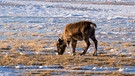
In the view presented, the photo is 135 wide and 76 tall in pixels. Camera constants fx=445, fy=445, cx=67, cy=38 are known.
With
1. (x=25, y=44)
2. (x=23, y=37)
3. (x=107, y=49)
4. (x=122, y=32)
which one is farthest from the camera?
(x=122, y=32)

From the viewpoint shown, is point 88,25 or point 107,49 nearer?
point 88,25

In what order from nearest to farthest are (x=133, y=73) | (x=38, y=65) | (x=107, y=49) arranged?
(x=133, y=73) → (x=38, y=65) → (x=107, y=49)

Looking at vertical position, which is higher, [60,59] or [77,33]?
[77,33]

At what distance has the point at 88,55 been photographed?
49.0 ft

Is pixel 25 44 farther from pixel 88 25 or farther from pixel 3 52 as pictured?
pixel 88 25

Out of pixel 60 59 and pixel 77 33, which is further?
pixel 77 33

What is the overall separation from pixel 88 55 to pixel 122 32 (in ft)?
33.4

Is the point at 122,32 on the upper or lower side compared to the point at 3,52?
lower

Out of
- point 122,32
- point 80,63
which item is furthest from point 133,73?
point 122,32

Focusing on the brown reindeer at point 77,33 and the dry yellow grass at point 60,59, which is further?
the brown reindeer at point 77,33

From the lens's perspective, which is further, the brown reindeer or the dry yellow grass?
the brown reindeer

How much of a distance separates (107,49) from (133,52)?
1193 millimetres

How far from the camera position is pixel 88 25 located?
1460cm

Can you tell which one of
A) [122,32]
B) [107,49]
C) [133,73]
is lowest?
[122,32]
